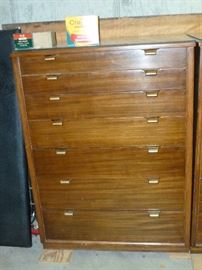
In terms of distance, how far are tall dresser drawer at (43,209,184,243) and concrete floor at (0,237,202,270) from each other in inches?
3.8

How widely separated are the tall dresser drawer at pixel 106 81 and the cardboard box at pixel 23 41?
17 centimetres

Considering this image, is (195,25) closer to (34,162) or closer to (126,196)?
(126,196)

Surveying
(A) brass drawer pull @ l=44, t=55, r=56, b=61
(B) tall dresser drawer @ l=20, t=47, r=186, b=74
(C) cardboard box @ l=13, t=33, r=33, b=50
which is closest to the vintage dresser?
(B) tall dresser drawer @ l=20, t=47, r=186, b=74

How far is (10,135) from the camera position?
6.05ft

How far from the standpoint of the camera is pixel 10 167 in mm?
1876

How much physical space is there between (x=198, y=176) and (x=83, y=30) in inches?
39.0


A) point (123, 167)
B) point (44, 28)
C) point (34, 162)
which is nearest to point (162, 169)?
point (123, 167)

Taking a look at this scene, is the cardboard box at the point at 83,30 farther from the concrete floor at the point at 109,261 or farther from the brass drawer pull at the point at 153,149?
the concrete floor at the point at 109,261

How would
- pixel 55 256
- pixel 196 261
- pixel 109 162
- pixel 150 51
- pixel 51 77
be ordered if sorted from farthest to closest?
pixel 55 256, pixel 196 261, pixel 109 162, pixel 51 77, pixel 150 51

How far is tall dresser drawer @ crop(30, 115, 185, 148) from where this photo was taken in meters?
1.59

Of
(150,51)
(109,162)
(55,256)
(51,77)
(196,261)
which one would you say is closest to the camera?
(150,51)

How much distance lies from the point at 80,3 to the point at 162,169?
1.13 m

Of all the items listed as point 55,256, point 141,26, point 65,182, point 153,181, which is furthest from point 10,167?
point 141,26

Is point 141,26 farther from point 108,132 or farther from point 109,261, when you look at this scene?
point 109,261
